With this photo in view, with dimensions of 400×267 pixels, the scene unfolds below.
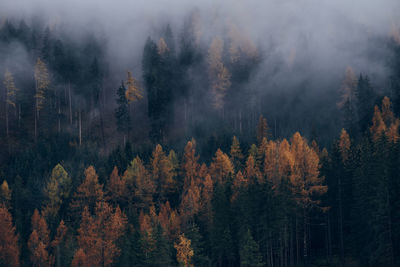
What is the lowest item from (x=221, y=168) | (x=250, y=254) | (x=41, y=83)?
(x=250, y=254)

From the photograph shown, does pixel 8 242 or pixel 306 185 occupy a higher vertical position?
pixel 306 185

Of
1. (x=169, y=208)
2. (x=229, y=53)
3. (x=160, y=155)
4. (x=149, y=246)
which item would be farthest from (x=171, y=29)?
(x=149, y=246)

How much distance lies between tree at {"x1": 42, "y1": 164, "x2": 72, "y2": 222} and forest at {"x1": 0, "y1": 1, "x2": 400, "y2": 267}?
0.65ft

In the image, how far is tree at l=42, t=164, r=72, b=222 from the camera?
192ft

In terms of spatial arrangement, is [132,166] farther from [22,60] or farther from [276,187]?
[22,60]

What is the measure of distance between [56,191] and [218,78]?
4294 cm

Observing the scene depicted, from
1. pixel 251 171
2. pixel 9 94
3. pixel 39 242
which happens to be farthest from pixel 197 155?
pixel 9 94

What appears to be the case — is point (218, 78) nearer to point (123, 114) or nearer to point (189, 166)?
point (123, 114)

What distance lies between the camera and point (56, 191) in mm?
60250

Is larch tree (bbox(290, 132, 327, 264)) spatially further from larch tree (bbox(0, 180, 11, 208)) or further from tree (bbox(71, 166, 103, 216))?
larch tree (bbox(0, 180, 11, 208))

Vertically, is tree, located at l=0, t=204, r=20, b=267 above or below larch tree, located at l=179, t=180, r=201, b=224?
below

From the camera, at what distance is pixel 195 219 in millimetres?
53062

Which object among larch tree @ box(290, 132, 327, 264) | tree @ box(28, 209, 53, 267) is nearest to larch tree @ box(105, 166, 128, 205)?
tree @ box(28, 209, 53, 267)

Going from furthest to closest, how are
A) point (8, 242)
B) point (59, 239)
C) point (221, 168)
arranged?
point (221, 168) → point (59, 239) → point (8, 242)
